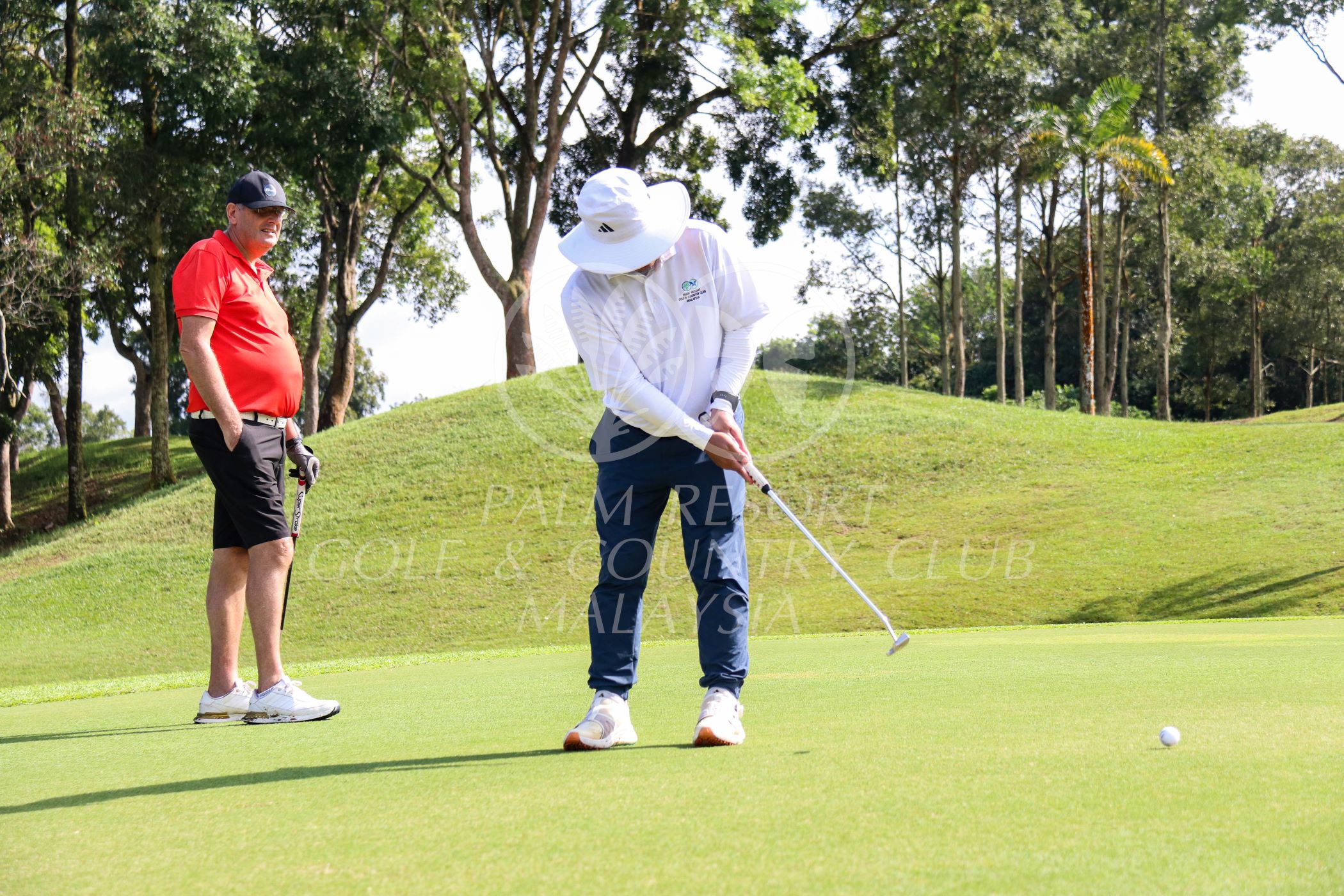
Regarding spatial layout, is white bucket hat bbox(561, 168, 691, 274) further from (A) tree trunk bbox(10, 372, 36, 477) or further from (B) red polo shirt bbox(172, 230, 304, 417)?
(A) tree trunk bbox(10, 372, 36, 477)

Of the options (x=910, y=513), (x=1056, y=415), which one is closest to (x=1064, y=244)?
(x=1056, y=415)

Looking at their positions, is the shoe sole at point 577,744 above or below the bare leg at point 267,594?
below

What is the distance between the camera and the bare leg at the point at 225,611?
5.16 meters

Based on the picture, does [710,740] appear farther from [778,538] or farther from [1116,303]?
[1116,303]

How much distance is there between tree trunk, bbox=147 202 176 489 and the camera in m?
26.3

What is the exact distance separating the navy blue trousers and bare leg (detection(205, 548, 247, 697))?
1.92m

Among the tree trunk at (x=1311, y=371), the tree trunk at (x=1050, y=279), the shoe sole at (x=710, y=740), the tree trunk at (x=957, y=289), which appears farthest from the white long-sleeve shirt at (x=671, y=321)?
the tree trunk at (x=1311, y=371)

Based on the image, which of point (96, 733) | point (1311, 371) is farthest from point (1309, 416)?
point (96, 733)

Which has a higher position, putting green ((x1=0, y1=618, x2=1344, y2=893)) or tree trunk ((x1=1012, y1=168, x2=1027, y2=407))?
tree trunk ((x1=1012, y1=168, x2=1027, y2=407))

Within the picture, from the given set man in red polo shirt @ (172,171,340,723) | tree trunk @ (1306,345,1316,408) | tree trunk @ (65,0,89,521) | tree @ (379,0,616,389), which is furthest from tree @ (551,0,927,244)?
tree trunk @ (1306,345,1316,408)

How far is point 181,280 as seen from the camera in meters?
5.02

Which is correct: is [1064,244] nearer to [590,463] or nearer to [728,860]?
[590,463]

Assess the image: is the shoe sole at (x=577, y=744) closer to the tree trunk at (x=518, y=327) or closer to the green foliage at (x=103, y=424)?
the tree trunk at (x=518, y=327)

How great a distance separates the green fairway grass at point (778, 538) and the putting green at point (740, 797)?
12.0 meters
